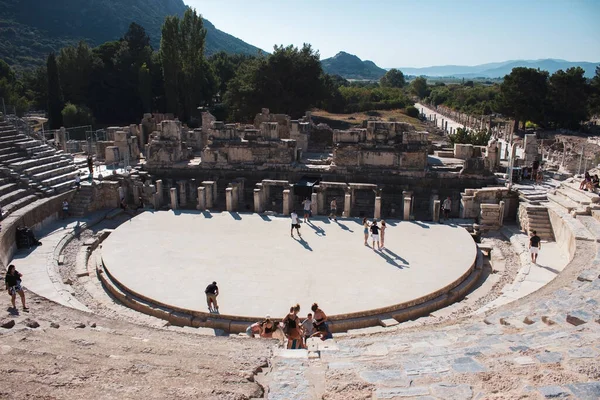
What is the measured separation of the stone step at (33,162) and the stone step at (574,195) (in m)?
21.9

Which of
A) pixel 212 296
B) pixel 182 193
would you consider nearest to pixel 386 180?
pixel 182 193

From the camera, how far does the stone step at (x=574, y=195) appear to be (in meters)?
17.8

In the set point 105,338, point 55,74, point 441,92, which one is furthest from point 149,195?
point 441,92

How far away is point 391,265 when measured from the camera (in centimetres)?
1441

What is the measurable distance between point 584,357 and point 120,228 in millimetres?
15384

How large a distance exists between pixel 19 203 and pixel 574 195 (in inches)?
822

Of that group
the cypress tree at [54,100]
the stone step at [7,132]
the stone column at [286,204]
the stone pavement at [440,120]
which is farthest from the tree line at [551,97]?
the stone step at [7,132]

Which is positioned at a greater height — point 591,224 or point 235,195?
point 591,224

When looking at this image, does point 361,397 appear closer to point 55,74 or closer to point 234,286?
point 234,286

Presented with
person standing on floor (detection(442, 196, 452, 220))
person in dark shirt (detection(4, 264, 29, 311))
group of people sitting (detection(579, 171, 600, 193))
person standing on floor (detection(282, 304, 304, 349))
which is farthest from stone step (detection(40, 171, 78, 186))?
group of people sitting (detection(579, 171, 600, 193))

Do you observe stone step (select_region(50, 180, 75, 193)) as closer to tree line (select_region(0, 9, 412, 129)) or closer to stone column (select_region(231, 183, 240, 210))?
stone column (select_region(231, 183, 240, 210))

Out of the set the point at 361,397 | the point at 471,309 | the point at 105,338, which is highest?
the point at 361,397

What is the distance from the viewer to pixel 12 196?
1794cm

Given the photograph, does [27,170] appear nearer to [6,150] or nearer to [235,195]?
[6,150]
